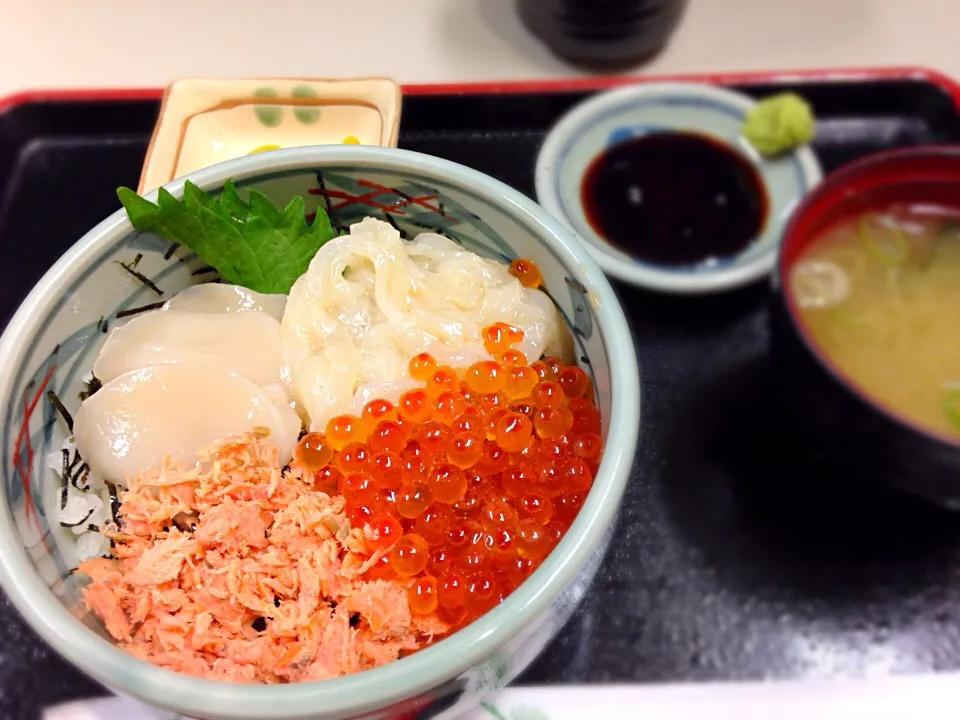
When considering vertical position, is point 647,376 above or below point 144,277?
below

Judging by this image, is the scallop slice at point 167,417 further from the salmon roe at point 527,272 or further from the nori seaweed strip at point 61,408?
the salmon roe at point 527,272

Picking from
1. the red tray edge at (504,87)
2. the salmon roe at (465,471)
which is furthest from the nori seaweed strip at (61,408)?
the red tray edge at (504,87)

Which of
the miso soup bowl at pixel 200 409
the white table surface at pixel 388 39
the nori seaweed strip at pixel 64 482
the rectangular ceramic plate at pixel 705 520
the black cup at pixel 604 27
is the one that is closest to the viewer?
the miso soup bowl at pixel 200 409

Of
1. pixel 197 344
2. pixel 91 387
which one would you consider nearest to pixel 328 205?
pixel 197 344

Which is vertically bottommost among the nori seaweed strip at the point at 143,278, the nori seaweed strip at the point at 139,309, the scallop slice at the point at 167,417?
the scallop slice at the point at 167,417

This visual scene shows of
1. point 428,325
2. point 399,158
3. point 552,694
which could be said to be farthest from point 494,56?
point 552,694

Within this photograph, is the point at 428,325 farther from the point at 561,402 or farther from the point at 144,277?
the point at 144,277

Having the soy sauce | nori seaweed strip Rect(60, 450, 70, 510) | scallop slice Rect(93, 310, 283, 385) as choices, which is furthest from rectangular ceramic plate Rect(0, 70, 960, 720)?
scallop slice Rect(93, 310, 283, 385)
